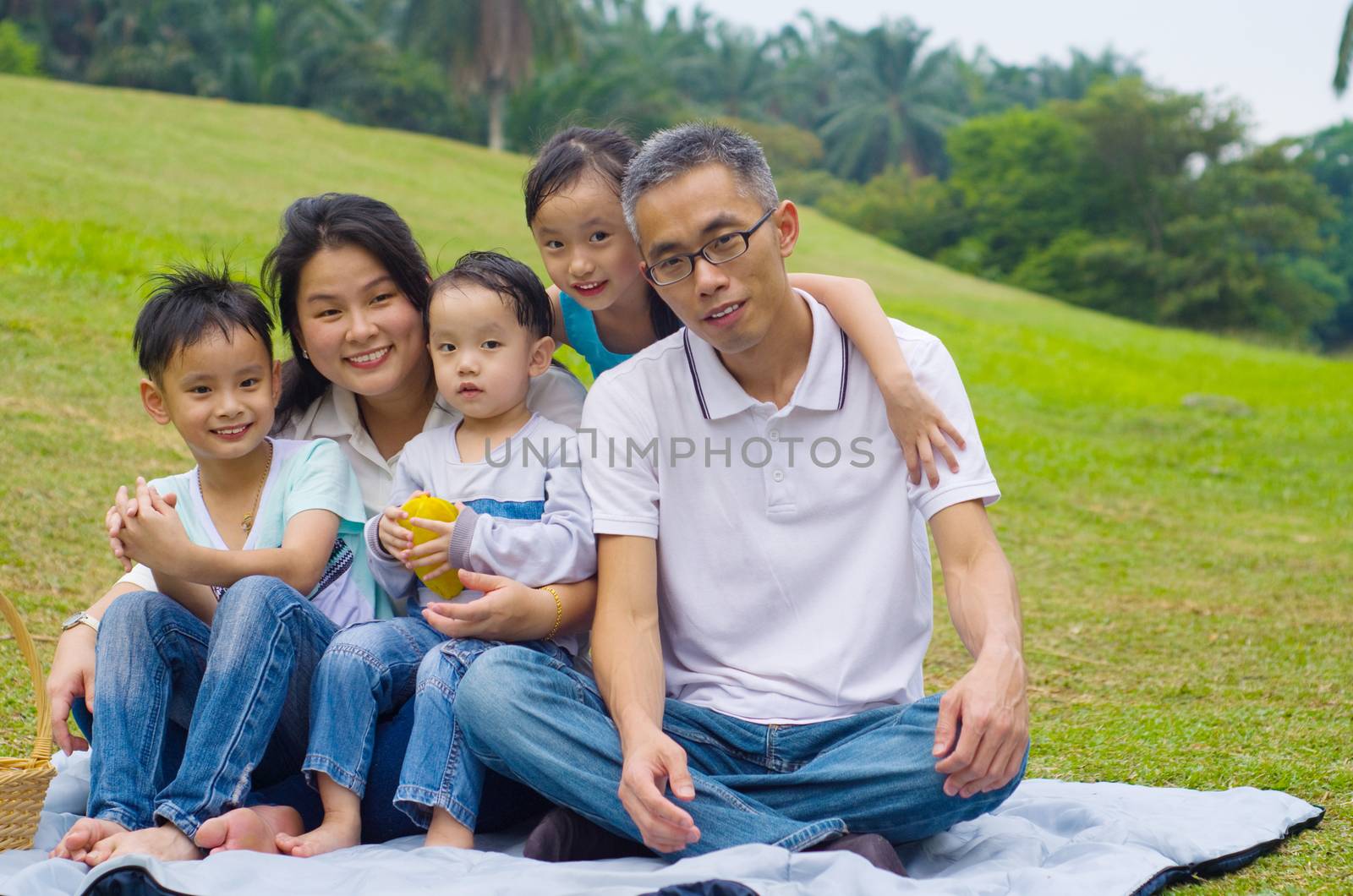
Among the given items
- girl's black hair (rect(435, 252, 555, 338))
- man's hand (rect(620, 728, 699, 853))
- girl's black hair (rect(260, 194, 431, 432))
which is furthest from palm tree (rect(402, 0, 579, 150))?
man's hand (rect(620, 728, 699, 853))

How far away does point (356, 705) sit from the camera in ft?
8.51

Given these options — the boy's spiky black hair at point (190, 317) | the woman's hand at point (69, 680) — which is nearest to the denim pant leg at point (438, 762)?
the woman's hand at point (69, 680)

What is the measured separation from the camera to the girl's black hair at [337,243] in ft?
9.87

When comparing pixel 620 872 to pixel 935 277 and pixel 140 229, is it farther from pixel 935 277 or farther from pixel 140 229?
pixel 935 277

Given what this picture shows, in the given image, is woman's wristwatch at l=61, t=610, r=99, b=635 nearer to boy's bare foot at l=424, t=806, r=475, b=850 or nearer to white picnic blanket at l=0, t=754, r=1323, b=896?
white picnic blanket at l=0, t=754, r=1323, b=896

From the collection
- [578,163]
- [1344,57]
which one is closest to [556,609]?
[578,163]

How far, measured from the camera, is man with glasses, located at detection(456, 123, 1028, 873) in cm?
245

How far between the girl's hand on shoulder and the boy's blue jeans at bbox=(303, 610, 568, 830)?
2.88 feet

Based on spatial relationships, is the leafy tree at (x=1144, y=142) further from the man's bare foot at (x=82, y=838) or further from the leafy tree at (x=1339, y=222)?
the man's bare foot at (x=82, y=838)

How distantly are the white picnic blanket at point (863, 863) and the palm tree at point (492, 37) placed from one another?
99.1 feet

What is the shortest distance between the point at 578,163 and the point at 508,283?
480 millimetres

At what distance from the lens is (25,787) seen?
8.20ft

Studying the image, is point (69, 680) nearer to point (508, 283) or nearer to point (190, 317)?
point (190, 317)

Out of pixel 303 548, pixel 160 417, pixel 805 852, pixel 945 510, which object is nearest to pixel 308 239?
pixel 160 417
